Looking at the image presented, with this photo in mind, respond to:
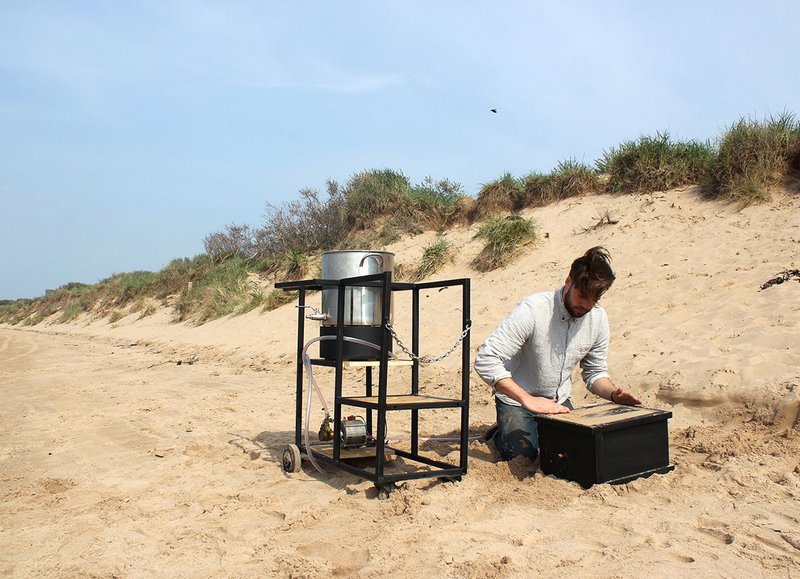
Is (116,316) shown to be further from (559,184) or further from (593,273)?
(593,273)

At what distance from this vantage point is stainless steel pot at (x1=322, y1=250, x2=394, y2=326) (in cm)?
458

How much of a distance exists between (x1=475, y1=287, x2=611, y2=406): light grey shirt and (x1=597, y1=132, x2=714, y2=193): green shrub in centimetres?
698

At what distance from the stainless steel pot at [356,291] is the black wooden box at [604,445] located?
131 cm

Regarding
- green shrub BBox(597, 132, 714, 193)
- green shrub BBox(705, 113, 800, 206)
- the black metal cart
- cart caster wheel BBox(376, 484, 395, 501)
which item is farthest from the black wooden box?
green shrub BBox(597, 132, 714, 193)

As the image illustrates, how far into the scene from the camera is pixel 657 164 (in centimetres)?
1120

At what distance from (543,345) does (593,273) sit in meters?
0.66

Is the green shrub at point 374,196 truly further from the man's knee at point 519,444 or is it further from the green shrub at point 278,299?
the man's knee at point 519,444

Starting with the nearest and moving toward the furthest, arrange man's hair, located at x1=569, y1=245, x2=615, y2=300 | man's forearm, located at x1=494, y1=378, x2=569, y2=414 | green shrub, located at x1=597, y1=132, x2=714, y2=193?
man's hair, located at x1=569, y1=245, x2=615, y2=300 < man's forearm, located at x1=494, y1=378, x2=569, y2=414 < green shrub, located at x1=597, y1=132, x2=714, y2=193

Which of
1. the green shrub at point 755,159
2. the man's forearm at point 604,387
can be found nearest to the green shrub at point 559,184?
the green shrub at point 755,159

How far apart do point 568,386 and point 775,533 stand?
175 cm

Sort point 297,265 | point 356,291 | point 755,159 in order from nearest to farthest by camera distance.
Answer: point 356,291 < point 755,159 < point 297,265

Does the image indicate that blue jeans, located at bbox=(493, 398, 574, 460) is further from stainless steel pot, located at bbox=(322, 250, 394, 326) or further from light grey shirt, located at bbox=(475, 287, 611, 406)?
stainless steel pot, located at bbox=(322, 250, 394, 326)

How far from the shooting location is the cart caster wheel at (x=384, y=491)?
4012mm

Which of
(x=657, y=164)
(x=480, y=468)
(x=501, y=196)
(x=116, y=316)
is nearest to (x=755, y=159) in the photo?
(x=657, y=164)
